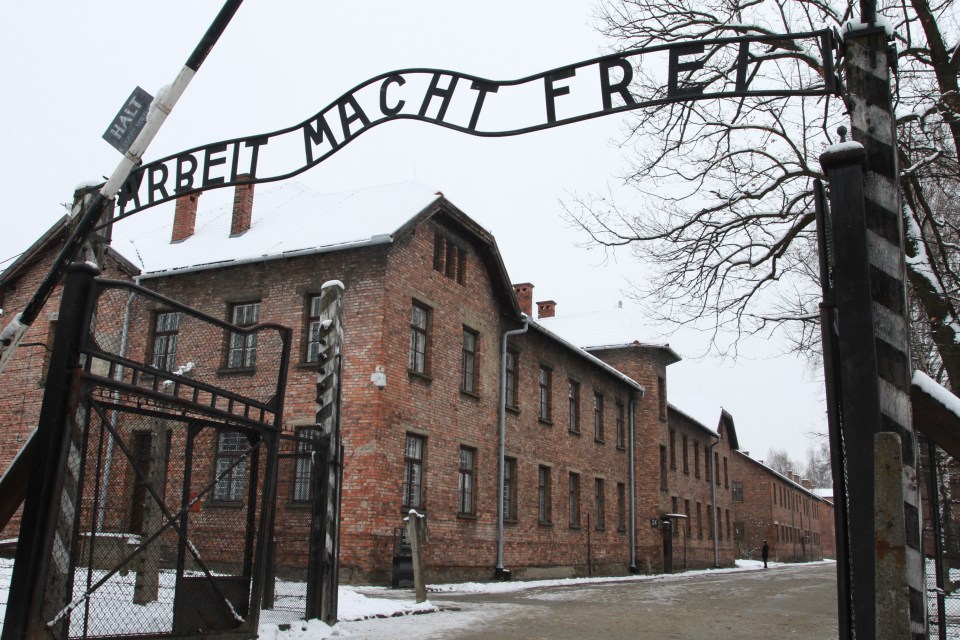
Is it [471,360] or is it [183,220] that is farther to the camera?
[183,220]

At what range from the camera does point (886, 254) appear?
155 inches

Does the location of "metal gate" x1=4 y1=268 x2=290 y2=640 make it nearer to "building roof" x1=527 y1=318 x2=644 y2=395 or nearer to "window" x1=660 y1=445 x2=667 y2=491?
"building roof" x1=527 y1=318 x2=644 y2=395

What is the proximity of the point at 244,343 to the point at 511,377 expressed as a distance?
779cm

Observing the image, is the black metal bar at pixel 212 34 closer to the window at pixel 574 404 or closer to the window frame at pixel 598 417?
the window at pixel 574 404

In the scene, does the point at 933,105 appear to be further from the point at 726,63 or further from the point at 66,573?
the point at 66,573

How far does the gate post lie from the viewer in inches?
193

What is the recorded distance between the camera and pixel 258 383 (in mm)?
18328

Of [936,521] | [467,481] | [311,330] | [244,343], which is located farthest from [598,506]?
[936,521]

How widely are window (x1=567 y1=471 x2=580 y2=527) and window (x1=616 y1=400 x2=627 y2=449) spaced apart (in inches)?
183

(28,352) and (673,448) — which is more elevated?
(28,352)

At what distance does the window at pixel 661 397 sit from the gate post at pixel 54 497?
100ft

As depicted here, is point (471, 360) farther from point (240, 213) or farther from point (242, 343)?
point (240, 213)

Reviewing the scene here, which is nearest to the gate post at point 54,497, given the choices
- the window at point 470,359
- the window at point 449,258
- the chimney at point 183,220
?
the window at point 449,258

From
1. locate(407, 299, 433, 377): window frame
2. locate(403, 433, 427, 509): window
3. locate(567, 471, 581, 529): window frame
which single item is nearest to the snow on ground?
locate(403, 433, 427, 509): window
